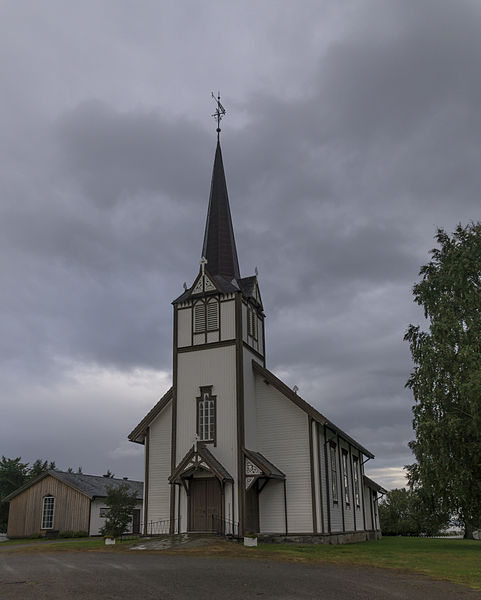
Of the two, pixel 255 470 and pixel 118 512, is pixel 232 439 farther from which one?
pixel 118 512

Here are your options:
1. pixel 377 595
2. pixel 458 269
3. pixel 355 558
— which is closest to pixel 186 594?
→ pixel 377 595

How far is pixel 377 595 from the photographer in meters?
11.8

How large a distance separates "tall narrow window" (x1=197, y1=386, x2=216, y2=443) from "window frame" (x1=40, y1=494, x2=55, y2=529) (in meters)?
19.9

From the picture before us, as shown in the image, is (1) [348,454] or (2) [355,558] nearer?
(2) [355,558]

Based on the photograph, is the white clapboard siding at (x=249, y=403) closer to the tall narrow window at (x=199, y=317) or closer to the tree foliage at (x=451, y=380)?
the tall narrow window at (x=199, y=317)

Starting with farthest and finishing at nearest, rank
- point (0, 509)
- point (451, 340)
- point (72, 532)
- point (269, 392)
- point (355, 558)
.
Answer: point (0, 509) → point (72, 532) → point (269, 392) → point (451, 340) → point (355, 558)

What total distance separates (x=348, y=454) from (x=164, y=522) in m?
12.6

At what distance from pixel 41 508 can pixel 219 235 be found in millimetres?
24946

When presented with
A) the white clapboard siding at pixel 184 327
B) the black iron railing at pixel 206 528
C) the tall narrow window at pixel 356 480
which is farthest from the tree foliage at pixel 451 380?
the white clapboard siding at pixel 184 327

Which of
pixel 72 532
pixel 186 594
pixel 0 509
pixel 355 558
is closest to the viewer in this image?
pixel 186 594

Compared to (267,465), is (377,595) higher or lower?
lower

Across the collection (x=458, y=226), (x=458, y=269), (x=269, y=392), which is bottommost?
(x=269, y=392)

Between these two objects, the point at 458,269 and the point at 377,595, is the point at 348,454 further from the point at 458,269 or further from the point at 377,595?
the point at 377,595

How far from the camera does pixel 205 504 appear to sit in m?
27.7
